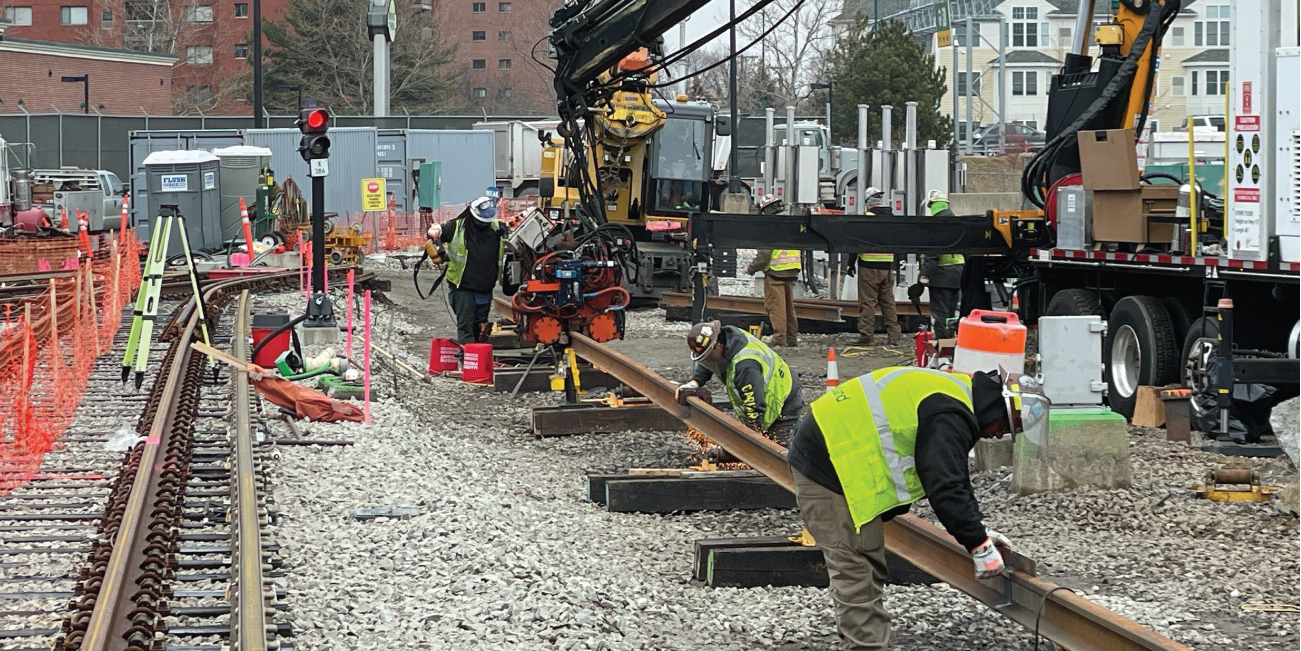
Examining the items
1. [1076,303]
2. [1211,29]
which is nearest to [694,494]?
[1076,303]

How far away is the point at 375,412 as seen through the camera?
12320 millimetres

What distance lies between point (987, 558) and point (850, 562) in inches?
21.5

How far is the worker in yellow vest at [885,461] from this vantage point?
547 cm

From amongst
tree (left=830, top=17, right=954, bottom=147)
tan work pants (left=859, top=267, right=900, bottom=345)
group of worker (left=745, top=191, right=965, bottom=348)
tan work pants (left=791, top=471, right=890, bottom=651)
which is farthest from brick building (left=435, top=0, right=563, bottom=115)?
tan work pants (left=791, top=471, right=890, bottom=651)

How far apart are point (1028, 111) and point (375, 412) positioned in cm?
8007

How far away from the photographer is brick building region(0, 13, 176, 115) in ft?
220

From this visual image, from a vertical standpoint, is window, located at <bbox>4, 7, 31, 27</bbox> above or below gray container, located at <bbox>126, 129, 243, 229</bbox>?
above

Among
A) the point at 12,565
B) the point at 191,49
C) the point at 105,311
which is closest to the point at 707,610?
the point at 12,565

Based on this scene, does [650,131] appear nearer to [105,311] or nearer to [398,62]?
[105,311]

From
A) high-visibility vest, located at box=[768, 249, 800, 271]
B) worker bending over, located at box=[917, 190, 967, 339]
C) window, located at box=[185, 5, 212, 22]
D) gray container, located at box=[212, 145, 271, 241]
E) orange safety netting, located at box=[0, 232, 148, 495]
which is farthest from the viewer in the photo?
window, located at box=[185, 5, 212, 22]

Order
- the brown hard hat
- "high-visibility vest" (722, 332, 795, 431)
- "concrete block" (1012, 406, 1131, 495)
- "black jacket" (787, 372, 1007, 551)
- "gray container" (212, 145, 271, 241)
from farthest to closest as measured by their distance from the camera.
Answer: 1. "gray container" (212, 145, 271, 241)
2. "high-visibility vest" (722, 332, 795, 431)
3. the brown hard hat
4. "concrete block" (1012, 406, 1131, 495)
5. "black jacket" (787, 372, 1007, 551)

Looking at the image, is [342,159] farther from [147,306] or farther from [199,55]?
[199,55]

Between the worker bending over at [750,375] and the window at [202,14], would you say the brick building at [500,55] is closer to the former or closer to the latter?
the window at [202,14]

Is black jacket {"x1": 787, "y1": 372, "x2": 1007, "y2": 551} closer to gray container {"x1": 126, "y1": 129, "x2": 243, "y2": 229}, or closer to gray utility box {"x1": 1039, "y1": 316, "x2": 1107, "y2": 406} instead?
gray utility box {"x1": 1039, "y1": 316, "x2": 1107, "y2": 406}
